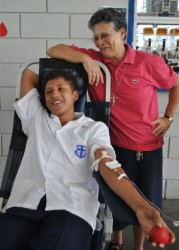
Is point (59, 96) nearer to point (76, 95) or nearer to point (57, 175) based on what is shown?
point (76, 95)

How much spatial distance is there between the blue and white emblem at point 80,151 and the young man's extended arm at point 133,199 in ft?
0.34

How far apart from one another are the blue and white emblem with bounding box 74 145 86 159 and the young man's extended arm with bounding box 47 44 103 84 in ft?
1.27

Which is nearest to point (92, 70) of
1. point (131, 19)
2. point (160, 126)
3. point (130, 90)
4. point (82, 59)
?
point (82, 59)

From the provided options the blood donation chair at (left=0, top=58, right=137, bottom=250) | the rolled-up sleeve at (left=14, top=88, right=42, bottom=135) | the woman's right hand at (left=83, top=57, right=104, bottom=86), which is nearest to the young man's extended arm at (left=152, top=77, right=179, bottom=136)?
the blood donation chair at (left=0, top=58, right=137, bottom=250)

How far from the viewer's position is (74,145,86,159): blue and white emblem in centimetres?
143

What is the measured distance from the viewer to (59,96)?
1.49 meters

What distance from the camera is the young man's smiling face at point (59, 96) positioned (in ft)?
4.86

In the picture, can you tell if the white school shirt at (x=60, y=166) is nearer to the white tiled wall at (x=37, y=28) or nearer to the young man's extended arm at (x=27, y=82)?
the young man's extended arm at (x=27, y=82)

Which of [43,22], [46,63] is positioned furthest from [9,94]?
[46,63]

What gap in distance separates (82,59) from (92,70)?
0.08m

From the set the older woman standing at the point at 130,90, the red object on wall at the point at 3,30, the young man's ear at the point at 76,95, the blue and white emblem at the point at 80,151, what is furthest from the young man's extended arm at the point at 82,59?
the red object on wall at the point at 3,30

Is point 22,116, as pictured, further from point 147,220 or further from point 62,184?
point 147,220

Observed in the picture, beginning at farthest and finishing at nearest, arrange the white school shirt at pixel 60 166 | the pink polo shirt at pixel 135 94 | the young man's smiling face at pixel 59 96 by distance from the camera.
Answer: the pink polo shirt at pixel 135 94
the young man's smiling face at pixel 59 96
the white school shirt at pixel 60 166

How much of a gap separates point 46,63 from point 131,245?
4.35 ft
